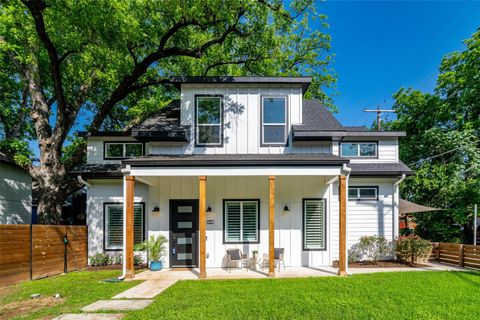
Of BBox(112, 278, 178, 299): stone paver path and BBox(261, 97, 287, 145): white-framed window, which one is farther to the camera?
BBox(261, 97, 287, 145): white-framed window

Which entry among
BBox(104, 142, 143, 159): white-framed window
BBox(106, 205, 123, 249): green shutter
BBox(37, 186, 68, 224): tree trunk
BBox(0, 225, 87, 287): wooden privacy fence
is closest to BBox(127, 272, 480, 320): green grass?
BBox(106, 205, 123, 249): green shutter

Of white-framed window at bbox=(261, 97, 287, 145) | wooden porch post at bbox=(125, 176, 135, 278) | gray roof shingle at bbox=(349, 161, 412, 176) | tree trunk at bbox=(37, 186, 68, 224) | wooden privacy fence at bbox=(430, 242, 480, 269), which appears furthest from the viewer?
tree trunk at bbox=(37, 186, 68, 224)

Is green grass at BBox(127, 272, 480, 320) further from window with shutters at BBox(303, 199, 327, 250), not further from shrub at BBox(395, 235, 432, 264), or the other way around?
window with shutters at BBox(303, 199, 327, 250)

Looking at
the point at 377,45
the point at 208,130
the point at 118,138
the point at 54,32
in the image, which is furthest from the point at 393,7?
the point at 54,32

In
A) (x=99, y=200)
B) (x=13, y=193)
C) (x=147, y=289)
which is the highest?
(x=13, y=193)

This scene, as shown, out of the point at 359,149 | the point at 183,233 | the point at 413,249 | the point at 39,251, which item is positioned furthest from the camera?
the point at 359,149

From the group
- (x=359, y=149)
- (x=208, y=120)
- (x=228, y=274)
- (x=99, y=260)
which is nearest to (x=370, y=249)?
(x=359, y=149)

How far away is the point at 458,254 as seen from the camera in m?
9.91

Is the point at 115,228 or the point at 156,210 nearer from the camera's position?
the point at 156,210

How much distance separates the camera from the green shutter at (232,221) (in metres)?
9.95

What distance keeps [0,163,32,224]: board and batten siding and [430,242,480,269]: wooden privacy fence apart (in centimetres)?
1719

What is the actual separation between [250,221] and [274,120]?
3.45 m

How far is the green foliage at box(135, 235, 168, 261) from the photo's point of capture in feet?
30.4

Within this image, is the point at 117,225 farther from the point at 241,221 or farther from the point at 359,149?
the point at 359,149
